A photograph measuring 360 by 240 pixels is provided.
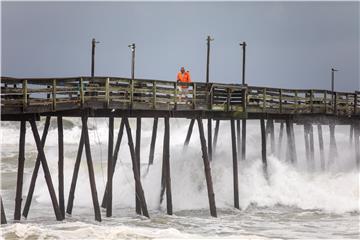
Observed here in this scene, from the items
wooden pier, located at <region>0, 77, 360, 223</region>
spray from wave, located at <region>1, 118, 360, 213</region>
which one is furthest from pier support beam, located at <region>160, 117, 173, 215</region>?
spray from wave, located at <region>1, 118, 360, 213</region>

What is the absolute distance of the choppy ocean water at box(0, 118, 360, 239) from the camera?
17.9 m

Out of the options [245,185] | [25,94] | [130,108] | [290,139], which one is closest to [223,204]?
[245,185]

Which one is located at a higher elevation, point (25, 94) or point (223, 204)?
point (25, 94)

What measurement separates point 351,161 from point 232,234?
1655 centimetres

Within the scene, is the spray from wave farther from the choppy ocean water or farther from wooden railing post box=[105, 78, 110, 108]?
wooden railing post box=[105, 78, 110, 108]

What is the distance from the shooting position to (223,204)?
2528 centimetres

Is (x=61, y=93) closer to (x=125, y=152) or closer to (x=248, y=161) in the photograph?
(x=248, y=161)

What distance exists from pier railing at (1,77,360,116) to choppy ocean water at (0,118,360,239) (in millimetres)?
3264

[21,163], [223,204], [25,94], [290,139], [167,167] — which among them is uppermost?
[25,94]

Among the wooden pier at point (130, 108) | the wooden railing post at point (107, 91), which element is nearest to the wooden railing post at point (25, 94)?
the wooden pier at point (130, 108)

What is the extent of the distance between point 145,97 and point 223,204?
6689 mm

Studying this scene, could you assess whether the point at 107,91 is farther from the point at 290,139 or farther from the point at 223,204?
the point at 290,139

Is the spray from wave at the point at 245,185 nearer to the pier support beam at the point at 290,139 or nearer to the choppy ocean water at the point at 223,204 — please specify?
the choppy ocean water at the point at 223,204

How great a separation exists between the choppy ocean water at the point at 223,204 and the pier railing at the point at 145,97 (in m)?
3.26
